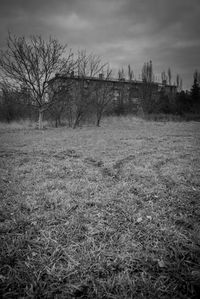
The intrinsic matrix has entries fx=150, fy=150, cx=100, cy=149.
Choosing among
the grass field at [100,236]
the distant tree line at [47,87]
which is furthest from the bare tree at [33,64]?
the grass field at [100,236]

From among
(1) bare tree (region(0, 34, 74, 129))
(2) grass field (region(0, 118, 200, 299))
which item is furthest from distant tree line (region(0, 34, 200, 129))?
(2) grass field (region(0, 118, 200, 299))

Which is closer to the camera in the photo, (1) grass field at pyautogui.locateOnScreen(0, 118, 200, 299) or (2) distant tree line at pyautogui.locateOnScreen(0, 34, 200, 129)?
(1) grass field at pyautogui.locateOnScreen(0, 118, 200, 299)

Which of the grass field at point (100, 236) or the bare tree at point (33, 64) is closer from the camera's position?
the grass field at point (100, 236)

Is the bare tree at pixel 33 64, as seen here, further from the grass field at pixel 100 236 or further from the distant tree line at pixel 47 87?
the grass field at pixel 100 236

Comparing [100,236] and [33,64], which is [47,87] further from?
A: [100,236]

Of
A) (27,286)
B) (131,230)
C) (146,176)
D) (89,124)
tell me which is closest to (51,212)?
(27,286)

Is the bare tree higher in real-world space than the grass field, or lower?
higher

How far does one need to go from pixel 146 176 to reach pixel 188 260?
1.83 m

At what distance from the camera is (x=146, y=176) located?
308 centimetres

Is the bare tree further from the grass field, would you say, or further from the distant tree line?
the grass field

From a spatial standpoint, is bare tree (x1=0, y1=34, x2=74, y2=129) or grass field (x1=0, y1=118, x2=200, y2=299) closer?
grass field (x1=0, y1=118, x2=200, y2=299)

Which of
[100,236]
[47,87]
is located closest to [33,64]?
[47,87]

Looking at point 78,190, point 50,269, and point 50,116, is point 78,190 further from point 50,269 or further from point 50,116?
point 50,116

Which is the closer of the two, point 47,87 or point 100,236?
point 100,236
